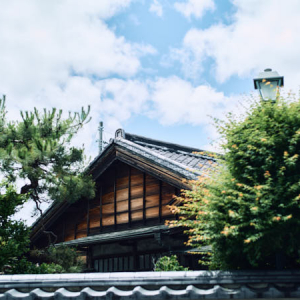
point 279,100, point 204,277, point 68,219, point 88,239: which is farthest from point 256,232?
point 68,219

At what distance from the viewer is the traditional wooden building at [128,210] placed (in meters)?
12.2

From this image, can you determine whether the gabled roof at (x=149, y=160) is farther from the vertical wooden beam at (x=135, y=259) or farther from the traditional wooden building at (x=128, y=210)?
the vertical wooden beam at (x=135, y=259)

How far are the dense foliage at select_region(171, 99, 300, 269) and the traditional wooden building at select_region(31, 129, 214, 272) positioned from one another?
4.66 m

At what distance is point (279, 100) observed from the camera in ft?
20.3

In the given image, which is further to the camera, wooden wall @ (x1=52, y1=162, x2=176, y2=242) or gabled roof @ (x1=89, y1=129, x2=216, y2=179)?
wooden wall @ (x1=52, y1=162, x2=176, y2=242)

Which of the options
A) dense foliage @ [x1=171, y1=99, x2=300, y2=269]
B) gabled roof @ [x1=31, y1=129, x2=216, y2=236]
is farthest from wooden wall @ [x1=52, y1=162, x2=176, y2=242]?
dense foliage @ [x1=171, y1=99, x2=300, y2=269]

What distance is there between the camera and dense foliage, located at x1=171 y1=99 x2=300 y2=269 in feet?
18.2

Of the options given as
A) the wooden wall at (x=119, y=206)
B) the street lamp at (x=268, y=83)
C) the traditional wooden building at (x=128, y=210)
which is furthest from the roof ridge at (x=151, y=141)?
the street lamp at (x=268, y=83)

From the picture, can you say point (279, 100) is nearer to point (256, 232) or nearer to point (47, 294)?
point (256, 232)

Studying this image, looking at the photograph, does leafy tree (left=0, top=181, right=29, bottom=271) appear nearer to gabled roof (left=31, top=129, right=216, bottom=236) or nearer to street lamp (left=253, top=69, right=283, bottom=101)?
gabled roof (left=31, top=129, right=216, bottom=236)

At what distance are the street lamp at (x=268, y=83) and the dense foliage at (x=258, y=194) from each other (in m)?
0.60

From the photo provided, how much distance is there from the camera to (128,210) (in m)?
14.1

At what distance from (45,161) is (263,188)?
744 centimetres

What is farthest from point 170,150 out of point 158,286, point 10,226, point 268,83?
point 158,286
